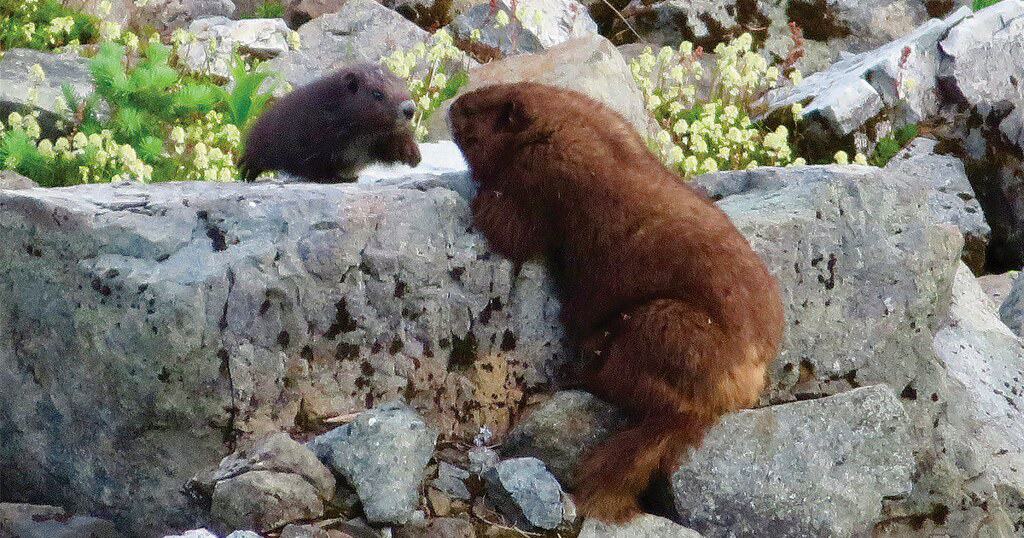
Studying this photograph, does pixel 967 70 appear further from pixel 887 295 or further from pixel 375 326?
pixel 375 326

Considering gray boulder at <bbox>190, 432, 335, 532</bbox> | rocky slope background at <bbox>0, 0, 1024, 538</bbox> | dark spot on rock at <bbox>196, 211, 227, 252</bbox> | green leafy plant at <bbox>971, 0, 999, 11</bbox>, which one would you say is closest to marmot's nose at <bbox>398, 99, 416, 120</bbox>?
rocky slope background at <bbox>0, 0, 1024, 538</bbox>

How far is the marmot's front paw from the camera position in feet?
27.1

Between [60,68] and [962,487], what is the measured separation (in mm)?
7400

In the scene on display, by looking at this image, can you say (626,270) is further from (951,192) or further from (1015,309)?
(951,192)

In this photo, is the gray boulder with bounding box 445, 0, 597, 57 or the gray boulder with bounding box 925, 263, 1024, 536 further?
the gray boulder with bounding box 445, 0, 597, 57

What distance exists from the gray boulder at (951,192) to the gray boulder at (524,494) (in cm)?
628

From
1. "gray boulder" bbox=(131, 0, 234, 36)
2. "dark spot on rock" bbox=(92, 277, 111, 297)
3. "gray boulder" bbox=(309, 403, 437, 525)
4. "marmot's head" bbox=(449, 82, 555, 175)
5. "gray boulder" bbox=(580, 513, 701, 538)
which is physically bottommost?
"gray boulder" bbox=(131, 0, 234, 36)

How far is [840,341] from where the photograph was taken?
6.13m

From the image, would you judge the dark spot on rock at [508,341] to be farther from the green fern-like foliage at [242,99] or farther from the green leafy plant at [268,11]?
the green leafy plant at [268,11]

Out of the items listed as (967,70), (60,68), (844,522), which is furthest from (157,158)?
(967,70)

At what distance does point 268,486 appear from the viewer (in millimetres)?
4730

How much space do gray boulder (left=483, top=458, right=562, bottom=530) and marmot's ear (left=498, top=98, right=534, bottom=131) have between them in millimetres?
1642

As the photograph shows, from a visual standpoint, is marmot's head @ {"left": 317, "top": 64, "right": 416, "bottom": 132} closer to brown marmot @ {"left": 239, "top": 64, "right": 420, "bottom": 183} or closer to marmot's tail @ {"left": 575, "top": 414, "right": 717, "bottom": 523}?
brown marmot @ {"left": 239, "top": 64, "right": 420, "bottom": 183}

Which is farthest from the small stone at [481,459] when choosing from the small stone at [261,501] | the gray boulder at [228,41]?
the gray boulder at [228,41]
